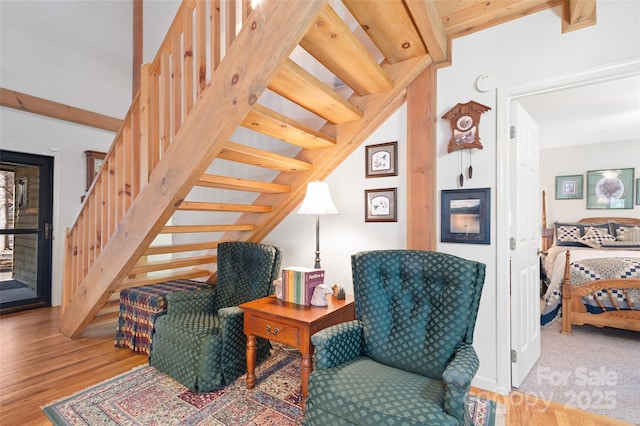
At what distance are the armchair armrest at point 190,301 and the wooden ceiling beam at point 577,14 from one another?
2.99 m

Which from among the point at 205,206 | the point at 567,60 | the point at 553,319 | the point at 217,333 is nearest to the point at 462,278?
the point at 567,60

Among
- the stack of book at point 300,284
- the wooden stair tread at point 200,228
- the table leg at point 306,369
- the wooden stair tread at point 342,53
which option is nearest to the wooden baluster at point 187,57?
the wooden stair tread at point 342,53

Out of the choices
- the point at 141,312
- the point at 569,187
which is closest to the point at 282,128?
the point at 141,312

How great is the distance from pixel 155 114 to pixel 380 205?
178 cm

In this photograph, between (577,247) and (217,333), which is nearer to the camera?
(217,333)

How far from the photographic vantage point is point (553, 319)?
11.6 feet

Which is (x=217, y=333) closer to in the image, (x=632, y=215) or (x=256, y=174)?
(x=256, y=174)

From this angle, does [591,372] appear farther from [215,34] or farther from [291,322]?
[215,34]

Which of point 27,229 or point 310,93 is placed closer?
point 310,93

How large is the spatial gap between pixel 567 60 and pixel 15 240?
577 cm

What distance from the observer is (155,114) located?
2244mm

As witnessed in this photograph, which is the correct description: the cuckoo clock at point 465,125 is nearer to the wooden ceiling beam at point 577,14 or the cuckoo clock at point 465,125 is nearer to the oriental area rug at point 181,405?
the wooden ceiling beam at point 577,14

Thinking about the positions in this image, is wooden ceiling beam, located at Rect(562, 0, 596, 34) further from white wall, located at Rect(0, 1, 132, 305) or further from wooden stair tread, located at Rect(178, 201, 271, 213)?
white wall, located at Rect(0, 1, 132, 305)

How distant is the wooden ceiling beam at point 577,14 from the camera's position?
164 centimetres
